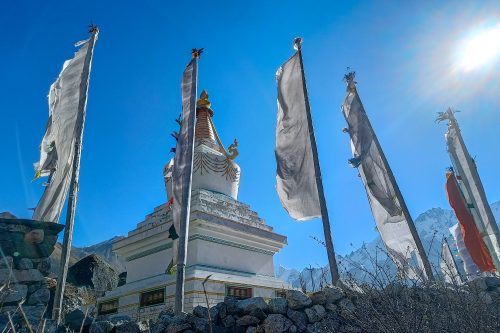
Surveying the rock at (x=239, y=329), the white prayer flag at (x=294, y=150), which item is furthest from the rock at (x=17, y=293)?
the white prayer flag at (x=294, y=150)

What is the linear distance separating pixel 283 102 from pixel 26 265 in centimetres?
678

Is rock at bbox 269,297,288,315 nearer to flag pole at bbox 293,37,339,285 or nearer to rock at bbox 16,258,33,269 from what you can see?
flag pole at bbox 293,37,339,285

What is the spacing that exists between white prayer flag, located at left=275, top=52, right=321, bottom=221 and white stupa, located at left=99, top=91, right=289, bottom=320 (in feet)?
8.88

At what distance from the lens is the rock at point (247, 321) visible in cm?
557

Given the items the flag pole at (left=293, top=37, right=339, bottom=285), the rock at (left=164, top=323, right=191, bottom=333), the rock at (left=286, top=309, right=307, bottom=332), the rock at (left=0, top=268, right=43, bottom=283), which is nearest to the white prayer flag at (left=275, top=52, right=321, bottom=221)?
the flag pole at (left=293, top=37, right=339, bottom=285)

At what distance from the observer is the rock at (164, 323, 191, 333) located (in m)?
5.57

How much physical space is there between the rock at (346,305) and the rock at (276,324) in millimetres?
803

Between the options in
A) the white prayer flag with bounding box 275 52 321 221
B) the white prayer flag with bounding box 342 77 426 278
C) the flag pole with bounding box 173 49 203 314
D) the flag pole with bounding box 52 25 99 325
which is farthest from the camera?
the white prayer flag with bounding box 342 77 426 278

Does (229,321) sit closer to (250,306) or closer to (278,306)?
(250,306)

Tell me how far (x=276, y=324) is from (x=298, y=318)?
1.15 feet

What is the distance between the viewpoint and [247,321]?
5598 millimetres

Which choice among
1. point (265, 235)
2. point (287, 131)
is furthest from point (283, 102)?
point (265, 235)

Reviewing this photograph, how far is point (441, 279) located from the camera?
609cm

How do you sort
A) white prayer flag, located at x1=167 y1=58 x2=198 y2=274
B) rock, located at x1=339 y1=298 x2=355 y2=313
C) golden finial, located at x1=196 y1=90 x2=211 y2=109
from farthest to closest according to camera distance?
golden finial, located at x1=196 y1=90 x2=211 y2=109 < white prayer flag, located at x1=167 y1=58 x2=198 y2=274 < rock, located at x1=339 y1=298 x2=355 y2=313
